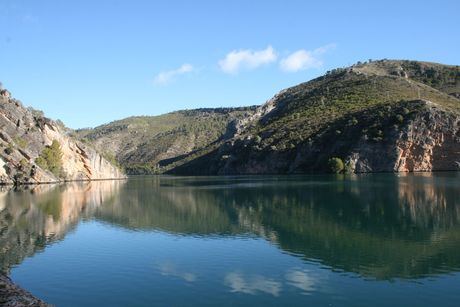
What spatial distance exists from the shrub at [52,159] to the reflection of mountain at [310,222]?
176 ft

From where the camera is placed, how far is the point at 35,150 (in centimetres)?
12606

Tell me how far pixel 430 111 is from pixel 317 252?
4824 inches

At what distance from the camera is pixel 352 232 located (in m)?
39.6

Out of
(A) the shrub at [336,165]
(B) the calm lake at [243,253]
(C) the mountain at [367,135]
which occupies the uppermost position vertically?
(C) the mountain at [367,135]

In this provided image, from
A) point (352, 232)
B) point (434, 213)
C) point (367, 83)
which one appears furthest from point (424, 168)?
point (352, 232)

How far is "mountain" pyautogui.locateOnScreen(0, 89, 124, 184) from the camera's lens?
11444cm

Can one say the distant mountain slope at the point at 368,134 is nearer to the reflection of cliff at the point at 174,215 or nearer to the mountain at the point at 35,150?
the mountain at the point at 35,150

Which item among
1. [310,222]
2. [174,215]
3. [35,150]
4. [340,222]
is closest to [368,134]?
[35,150]

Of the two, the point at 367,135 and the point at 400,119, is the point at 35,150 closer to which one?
the point at 367,135

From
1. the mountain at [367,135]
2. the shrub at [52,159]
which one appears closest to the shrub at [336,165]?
the mountain at [367,135]

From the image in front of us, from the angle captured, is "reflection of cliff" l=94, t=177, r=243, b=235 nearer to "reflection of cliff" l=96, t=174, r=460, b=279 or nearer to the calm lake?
"reflection of cliff" l=96, t=174, r=460, b=279

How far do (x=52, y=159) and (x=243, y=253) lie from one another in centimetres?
10656

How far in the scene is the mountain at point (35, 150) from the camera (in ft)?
375

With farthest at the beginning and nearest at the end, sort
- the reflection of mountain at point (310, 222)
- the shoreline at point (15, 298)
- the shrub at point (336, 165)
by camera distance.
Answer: the shrub at point (336, 165) → the reflection of mountain at point (310, 222) → the shoreline at point (15, 298)
